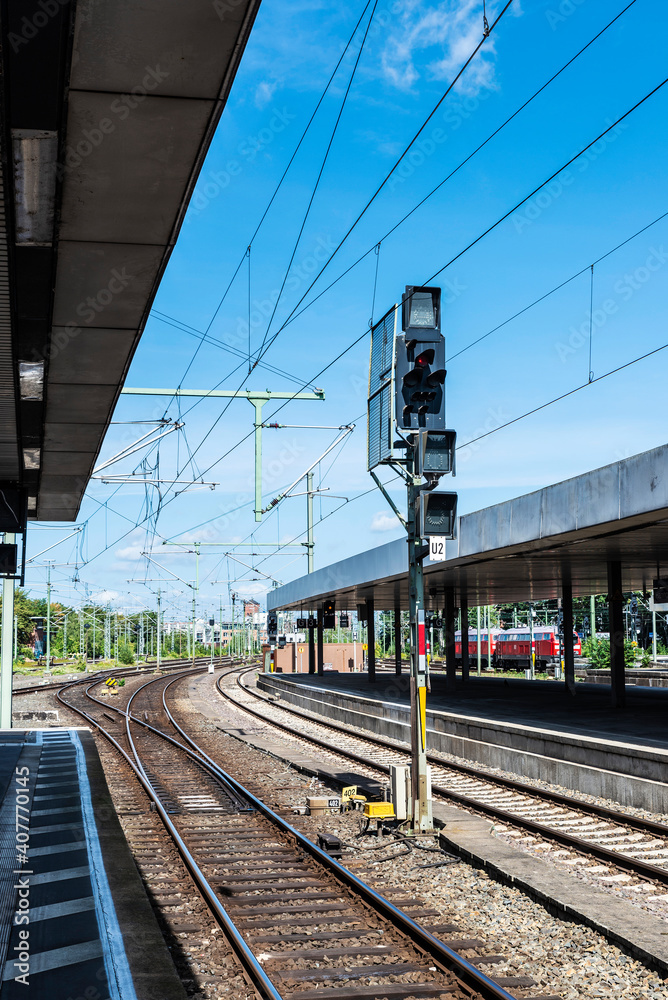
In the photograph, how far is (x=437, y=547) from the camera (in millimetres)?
11430

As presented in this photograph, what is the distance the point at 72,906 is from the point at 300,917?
2231 millimetres

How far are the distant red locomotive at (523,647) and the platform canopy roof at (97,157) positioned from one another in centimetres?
5696

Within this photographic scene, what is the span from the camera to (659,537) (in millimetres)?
17734

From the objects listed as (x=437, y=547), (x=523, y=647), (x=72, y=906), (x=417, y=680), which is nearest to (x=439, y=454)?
(x=437, y=547)

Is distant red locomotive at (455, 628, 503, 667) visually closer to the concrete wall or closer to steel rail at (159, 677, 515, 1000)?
the concrete wall

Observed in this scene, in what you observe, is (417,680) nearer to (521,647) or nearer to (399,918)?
(399,918)

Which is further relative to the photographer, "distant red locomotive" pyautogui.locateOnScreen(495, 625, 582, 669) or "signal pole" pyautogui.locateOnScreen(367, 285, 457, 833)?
"distant red locomotive" pyautogui.locateOnScreen(495, 625, 582, 669)

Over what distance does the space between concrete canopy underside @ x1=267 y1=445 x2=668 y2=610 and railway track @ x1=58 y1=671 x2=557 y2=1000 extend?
6.68 m

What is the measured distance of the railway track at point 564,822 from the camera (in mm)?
10078

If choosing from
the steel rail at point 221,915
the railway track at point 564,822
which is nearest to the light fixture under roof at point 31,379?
the steel rail at point 221,915

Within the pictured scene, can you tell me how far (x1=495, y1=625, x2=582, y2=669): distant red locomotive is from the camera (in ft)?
208

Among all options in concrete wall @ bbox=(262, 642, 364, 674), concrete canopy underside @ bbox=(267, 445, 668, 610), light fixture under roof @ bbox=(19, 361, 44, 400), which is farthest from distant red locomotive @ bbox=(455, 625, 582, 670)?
light fixture under roof @ bbox=(19, 361, 44, 400)

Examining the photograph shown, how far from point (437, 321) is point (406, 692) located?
2464 cm


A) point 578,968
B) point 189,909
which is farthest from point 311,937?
point 578,968
